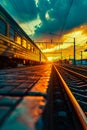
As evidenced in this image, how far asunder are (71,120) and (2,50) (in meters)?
7.47

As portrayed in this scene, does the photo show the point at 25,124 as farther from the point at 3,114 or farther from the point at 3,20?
the point at 3,20

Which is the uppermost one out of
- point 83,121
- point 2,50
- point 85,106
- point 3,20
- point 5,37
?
A: point 3,20

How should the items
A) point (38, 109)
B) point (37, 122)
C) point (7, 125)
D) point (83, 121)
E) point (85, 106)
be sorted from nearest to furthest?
point (7, 125), point (37, 122), point (38, 109), point (83, 121), point (85, 106)

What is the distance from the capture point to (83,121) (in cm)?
234

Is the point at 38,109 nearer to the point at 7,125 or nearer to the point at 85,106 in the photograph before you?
the point at 7,125

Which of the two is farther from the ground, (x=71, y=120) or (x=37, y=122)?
(x=37, y=122)

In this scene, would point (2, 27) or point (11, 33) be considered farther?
point (11, 33)

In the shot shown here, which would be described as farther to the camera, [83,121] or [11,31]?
[11,31]

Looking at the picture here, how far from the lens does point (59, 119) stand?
→ 117 inches

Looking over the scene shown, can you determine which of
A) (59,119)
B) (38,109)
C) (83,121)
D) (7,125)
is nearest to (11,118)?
(7,125)

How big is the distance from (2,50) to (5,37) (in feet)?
3.12

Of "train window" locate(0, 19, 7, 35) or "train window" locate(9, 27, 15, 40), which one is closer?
"train window" locate(0, 19, 7, 35)

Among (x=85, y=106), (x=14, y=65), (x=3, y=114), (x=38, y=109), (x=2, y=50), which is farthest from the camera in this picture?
(x=14, y=65)

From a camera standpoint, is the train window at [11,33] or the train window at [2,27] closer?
the train window at [2,27]
